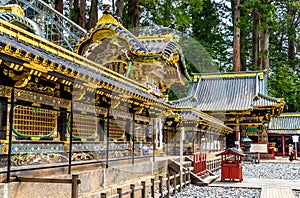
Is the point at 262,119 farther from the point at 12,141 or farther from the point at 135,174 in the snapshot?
the point at 12,141

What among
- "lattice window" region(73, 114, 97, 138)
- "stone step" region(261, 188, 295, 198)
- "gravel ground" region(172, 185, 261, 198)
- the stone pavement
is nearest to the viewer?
"lattice window" region(73, 114, 97, 138)

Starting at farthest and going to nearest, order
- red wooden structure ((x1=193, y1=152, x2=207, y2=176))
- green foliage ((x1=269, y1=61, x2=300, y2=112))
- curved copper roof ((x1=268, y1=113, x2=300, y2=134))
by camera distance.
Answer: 1. green foliage ((x1=269, y1=61, x2=300, y2=112))
2. curved copper roof ((x1=268, y1=113, x2=300, y2=134))
3. red wooden structure ((x1=193, y1=152, x2=207, y2=176))

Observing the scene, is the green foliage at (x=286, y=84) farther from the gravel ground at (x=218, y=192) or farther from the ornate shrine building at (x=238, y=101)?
the gravel ground at (x=218, y=192)

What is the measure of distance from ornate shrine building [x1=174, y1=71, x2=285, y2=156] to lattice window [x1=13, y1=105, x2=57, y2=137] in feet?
78.1

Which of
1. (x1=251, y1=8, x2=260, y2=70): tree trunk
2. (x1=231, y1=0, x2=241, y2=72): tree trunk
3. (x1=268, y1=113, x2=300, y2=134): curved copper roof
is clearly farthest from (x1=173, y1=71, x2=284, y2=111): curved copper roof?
(x1=268, y1=113, x2=300, y2=134): curved copper roof

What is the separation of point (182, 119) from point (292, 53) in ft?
101

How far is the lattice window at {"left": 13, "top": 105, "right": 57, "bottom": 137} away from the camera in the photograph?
25.4ft

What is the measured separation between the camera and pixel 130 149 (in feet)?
44.1

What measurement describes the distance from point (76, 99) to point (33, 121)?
1.48m

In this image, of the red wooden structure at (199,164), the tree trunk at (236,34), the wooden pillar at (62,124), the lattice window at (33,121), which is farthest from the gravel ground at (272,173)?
the tree trunk at (236,34)

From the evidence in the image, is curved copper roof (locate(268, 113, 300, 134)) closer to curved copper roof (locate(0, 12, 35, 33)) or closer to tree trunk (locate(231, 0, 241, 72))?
tree trunk (locate(231, 0, 241, 72))

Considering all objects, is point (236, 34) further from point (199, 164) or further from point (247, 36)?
point (199, 164)

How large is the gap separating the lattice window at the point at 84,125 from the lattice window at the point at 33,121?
91cm

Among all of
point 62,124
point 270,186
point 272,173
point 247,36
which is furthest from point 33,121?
point 247,36
